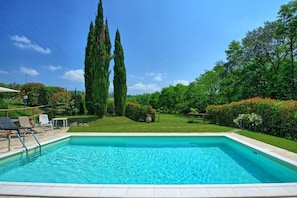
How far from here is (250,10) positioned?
1216 centimetres

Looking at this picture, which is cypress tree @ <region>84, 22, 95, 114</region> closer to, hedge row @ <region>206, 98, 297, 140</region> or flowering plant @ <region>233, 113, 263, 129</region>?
hedge row @ <region>206, 98, 297, 140</region>

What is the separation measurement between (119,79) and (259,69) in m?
15.0

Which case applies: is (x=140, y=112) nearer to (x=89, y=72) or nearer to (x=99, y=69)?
(x=99, y=69)

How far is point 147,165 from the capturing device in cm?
572

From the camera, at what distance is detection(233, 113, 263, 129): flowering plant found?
35.7ft

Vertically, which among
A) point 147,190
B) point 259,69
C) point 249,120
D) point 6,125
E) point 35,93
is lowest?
point 147,190

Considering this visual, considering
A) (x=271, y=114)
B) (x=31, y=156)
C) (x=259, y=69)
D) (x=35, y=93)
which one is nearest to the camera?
(x=31, y=156)

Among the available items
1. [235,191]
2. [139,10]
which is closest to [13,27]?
[139,10]

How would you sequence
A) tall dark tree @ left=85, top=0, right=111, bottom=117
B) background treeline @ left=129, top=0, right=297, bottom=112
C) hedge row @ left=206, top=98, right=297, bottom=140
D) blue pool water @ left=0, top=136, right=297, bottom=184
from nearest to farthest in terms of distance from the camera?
blue pool water @ left=0, top=136, right=297, bottom=184, hedge row @ left=206, top=98, right=297, bottom=140, tall dark tree @ left=85, top=0, right=111, bottom=117, background treeline @ left=129, top=0, right=297, bottom=112

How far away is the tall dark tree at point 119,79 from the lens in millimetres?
16375

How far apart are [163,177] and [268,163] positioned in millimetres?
3349

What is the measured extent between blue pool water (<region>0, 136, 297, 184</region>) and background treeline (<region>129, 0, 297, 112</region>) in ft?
40.9

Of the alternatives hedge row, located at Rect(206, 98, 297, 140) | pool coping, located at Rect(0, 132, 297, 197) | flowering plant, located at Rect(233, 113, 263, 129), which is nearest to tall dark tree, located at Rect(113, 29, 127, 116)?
hedge row, located at Rect(206, 98, 297, 140)

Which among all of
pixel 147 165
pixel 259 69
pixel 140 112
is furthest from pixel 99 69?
pixel 259 69
